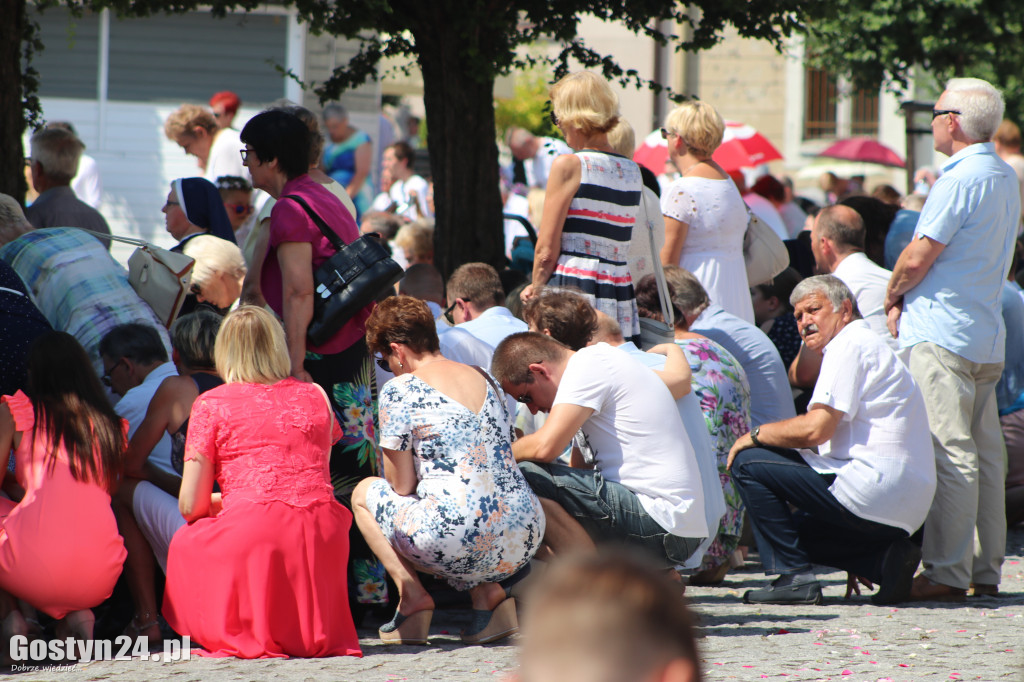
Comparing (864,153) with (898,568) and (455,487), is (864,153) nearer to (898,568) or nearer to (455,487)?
(898,568)

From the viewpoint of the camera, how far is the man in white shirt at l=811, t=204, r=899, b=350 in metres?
7.02

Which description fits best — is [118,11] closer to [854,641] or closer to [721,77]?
[854,641]

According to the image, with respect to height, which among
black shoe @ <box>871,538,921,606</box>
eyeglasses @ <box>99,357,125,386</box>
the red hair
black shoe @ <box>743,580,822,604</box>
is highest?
the red hair

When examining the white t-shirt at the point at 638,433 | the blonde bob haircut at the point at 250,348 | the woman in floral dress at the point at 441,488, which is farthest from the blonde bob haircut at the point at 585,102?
the blonde bob haircut at the point at 250,348

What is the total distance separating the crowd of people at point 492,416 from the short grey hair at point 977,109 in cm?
1

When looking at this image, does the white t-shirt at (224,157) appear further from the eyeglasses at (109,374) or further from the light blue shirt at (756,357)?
the light blue shirt at (756,357)

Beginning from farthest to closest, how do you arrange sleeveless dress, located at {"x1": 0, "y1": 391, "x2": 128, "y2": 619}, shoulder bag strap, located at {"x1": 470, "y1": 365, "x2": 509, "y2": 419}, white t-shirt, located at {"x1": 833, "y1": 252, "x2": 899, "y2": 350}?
white t-shirt, located at {"x1": 833, "y1": 252, "x2": 899, "y2": 350} → shoulder bag strap, located at {"x1": 470, "y1": 365, "x2": 509, "y2": 419} → sleeveless dress, located at {"x1": 0, "y1": 391, "x2": 128, "y2": 619}

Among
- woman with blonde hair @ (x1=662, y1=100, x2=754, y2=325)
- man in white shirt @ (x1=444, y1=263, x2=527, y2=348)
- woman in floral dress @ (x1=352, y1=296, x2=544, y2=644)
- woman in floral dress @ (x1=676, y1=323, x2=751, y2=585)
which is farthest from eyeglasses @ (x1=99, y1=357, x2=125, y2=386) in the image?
woman with blonde hair @ (x1=662, y1=100, x2=754, y2=325)

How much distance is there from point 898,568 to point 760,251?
225 centimetres

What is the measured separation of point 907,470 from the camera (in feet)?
18.0

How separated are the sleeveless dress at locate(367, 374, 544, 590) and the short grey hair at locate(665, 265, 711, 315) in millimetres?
1696

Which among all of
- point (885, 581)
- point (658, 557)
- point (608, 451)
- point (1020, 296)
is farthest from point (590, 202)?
point (1020, 296)

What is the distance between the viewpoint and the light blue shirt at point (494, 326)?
6.14 m

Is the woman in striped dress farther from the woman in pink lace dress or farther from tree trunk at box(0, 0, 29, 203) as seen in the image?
tree trunk at box(0, 0, 29, 203)
